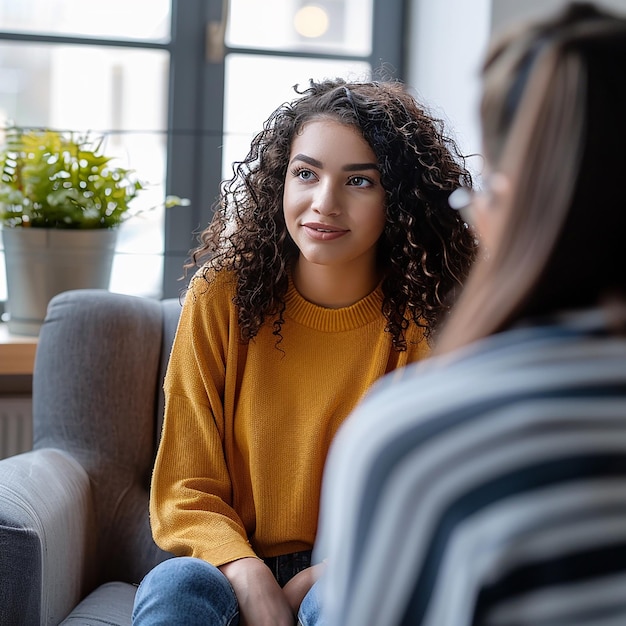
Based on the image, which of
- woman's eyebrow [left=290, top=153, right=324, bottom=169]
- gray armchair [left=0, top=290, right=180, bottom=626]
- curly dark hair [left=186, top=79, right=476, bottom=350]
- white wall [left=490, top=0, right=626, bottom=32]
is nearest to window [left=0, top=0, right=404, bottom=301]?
white wall [left=490, top=0, right=626, bottom=32]

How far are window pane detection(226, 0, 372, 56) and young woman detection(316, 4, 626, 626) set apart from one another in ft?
5.88

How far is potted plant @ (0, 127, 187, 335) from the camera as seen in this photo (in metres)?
1.92

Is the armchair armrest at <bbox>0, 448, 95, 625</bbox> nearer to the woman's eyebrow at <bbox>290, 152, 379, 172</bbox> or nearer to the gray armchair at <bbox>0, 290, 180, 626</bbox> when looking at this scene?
the gray armchair at <bbox>0, 290, 180, 626</bbox>

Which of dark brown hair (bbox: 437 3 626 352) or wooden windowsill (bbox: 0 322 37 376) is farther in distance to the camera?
wooden windowsill (bbox: 0 322 37 376)

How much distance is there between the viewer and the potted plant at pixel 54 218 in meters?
1.92

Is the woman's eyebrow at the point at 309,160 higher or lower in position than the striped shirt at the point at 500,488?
higher

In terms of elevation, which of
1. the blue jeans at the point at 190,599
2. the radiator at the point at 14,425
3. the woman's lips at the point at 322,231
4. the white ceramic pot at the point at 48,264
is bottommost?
the radiator at the point at 14,425

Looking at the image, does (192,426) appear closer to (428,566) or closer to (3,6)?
(428,566)

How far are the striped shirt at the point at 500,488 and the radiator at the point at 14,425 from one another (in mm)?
1691

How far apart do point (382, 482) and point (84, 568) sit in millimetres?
1122

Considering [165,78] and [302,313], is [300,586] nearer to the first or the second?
[302,313]

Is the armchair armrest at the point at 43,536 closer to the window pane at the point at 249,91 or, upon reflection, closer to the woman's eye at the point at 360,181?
the woman's eye at the point at 360,181

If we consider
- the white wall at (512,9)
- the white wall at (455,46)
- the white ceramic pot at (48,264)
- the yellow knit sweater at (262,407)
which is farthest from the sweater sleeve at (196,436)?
the white wall at (512,9)

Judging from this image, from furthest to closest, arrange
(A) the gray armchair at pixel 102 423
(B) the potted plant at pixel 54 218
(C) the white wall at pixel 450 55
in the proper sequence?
(C) the white wall at pixel 450 55 < (B) the potted plant at pixel 54 218 < (A) the gray armchair at pixel 102 423
